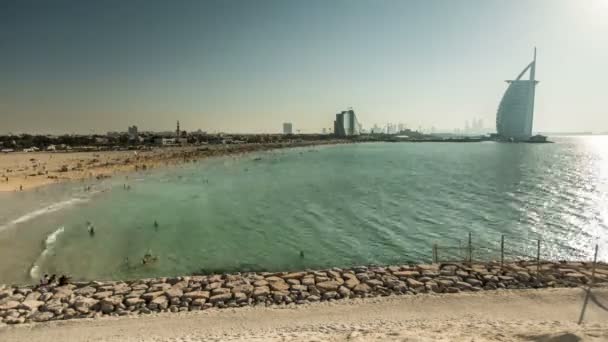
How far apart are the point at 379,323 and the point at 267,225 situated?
15.3 meters

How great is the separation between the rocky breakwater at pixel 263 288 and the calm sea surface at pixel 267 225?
2625 millimetres

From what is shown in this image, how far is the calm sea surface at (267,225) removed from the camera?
18.1 metres

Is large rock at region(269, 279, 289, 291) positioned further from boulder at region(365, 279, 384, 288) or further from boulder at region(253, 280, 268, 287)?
boulder at region(365, 279, 384, 288)

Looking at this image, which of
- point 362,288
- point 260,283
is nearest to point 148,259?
point 260,283

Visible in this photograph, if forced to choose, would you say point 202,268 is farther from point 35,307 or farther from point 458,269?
point 458,269

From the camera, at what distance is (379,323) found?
1091 cm

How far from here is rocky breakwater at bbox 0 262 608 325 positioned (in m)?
11.8

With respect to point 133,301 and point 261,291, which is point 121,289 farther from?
point 261,291

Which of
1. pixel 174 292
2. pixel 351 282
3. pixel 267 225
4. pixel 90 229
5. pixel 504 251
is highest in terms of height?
pixel 174 292

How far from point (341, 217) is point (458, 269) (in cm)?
1376

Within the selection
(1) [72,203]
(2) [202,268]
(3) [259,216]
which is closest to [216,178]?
(1) [72,203]

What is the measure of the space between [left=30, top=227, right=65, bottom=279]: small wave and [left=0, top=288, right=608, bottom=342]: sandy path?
21.0ft

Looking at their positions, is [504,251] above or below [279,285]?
below

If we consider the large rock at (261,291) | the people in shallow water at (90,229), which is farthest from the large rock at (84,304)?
the people in shallow water at (90,229)
